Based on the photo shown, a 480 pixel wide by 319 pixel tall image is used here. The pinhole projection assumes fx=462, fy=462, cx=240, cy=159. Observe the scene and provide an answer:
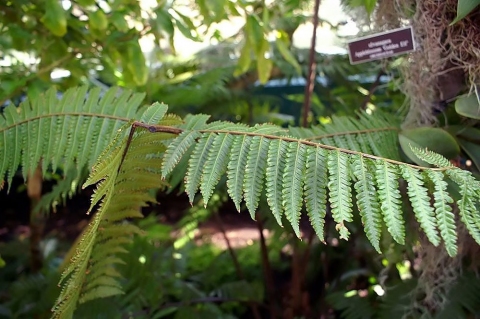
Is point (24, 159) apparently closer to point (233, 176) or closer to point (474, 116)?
point (233, 176)

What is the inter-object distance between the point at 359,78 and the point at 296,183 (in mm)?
1020

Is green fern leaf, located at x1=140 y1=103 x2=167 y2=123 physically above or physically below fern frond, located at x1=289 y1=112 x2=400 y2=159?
above

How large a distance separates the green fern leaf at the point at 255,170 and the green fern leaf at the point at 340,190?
8 cm

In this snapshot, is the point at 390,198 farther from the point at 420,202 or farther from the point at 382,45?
the point at 382,45

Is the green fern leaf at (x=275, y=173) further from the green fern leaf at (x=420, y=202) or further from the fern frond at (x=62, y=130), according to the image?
the fern frond at (x=62, y=130)

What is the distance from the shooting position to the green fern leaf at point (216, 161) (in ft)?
1.88

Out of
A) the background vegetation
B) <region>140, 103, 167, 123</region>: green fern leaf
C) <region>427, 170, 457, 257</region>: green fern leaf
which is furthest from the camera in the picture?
the background vegetation

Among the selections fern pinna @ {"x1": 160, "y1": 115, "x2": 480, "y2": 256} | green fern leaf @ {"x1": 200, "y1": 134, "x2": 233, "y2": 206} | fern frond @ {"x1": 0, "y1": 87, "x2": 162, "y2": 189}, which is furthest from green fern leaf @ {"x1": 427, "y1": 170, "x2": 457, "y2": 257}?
fern frond @ {"x1": 0, "y1": 87, "x2": 162, "y2": 189}

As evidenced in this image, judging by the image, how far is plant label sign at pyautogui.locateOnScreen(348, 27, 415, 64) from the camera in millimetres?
836

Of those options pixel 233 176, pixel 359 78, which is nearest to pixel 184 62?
pixel 359 78

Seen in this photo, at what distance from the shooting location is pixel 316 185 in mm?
557

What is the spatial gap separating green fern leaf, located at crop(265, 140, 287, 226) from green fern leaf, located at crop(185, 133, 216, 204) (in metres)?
0.09

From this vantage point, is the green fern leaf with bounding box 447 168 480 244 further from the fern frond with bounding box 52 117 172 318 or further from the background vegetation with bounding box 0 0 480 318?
the fern frond with bounding box 52 117 172 318

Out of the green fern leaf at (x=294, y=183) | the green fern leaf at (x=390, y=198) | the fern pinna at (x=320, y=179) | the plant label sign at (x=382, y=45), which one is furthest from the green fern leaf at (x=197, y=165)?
the plant label sign at (x=382, y=45)
